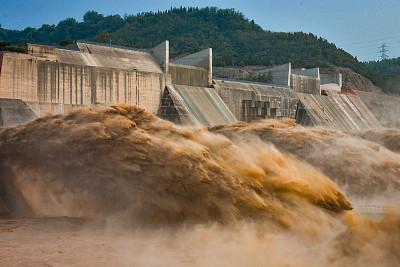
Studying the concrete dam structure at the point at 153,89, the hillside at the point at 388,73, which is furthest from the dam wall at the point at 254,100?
the hillside at the point at 388,73

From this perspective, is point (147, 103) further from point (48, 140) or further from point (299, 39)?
point (299, 39)

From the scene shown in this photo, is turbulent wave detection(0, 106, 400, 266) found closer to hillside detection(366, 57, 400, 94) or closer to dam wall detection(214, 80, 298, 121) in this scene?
dam wall detection(214, 80, 298, 121)

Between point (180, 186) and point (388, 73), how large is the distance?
8782 centimetres

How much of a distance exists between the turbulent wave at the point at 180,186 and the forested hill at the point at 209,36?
187 ft

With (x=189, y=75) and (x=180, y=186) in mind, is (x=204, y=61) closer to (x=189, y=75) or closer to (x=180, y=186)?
(x=189, y=75)

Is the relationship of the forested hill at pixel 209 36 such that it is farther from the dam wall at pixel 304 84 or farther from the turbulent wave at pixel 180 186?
Result: the turbulent wave at pixel 180 186

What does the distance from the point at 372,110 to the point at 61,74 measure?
32.3 m

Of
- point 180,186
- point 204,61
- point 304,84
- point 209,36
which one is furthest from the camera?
point 209,36

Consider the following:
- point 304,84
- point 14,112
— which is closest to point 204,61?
point 304,84

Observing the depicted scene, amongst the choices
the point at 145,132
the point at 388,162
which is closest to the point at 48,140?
the point at 145,132

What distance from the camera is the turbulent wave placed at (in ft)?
17.0

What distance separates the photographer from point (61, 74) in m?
23.6

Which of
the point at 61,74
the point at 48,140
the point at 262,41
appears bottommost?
the point at 48,140

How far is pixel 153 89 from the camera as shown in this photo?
28.0 meters
